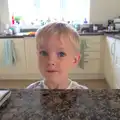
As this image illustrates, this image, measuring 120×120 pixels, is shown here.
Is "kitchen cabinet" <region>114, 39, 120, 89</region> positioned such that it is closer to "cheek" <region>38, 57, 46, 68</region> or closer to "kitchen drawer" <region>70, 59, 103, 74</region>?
"kitchen drawer" <region>70, 59, 103, 74</region>

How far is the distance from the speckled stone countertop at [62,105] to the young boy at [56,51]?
0.06 metres

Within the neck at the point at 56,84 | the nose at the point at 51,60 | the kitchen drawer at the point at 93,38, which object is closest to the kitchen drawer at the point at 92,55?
the kitchen drawer at the point at 93,38

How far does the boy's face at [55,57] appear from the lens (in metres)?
0.56

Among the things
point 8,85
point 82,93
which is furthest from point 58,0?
point 82,93

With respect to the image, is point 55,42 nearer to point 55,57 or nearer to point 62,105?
point 55,57

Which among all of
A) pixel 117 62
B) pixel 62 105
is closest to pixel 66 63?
pixel 62 105

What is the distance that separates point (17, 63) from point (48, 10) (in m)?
1.40

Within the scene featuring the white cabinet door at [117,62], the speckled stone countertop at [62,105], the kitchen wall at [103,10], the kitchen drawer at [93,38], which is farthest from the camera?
the kitchen wall at [103,10]

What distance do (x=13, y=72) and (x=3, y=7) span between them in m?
1.38

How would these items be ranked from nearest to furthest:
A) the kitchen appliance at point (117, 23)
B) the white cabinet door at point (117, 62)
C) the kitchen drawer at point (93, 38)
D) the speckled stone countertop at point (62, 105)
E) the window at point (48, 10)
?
1. the speckled stone countertop at point (62, 105)
2. the white cabinet door at point (117, 62)
3. the kitchen drawer at point (93, 38)
4. the kitchen appliance at point (117, 23)
5. the window at point (48, 10)

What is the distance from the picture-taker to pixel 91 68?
3.30 meters

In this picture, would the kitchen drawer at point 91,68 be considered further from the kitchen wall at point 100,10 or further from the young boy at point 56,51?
the young boy at point 56,51

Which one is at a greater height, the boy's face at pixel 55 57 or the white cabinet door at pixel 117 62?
the boy's face at pixel 55 57

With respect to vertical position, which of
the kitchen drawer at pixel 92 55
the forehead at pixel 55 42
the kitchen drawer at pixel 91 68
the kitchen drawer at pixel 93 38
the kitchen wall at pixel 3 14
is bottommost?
the kitchen drawer at pixel 91 68
